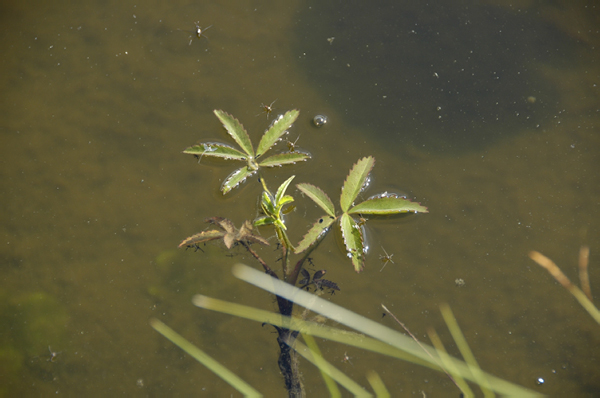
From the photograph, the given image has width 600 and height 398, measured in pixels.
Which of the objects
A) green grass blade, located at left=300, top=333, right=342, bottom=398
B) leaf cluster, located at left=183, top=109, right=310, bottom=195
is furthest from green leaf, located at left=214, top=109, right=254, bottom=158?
green grass blade, located at left=300, top=333, right=342, bottom=398

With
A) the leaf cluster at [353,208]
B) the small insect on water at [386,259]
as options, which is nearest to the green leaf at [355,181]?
the leaf cluster at [353,208]

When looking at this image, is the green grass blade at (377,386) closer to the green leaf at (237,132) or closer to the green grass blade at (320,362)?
the green grass blade at (320,362)

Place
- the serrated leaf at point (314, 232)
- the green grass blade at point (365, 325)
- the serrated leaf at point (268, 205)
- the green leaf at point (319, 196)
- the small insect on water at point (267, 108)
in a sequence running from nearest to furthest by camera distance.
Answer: the serrated leaf at point (268, 205) → the serrated leaf at point (314, 232) → the green leaf at point (319, 196) → the green grass blade at point (365, 325) → the small insect on water at point (267, 108)

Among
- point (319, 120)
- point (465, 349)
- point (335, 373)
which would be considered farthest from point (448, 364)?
point (319, 120)

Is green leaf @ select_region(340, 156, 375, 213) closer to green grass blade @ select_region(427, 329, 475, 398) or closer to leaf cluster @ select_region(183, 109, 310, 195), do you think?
leaf cluster @ select_region(183, 109, 310, 195)

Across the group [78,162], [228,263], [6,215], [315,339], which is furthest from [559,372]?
[6,215]

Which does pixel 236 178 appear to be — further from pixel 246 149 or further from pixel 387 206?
pixel 387 206
